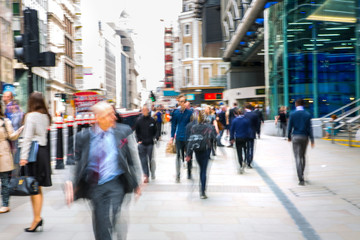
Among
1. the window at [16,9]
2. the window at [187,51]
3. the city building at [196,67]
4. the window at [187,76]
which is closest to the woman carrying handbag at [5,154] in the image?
the window at [16,9]

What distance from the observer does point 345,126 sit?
1689cm

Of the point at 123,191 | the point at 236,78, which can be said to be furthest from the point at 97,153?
the point at 236,78

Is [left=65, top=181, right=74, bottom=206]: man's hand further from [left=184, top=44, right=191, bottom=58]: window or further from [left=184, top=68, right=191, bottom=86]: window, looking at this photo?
[left=184, top=44, right=191, bottom=58]: window

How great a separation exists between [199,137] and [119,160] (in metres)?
3.73

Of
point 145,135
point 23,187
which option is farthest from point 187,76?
point 23,187

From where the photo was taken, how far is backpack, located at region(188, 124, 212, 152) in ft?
24.4

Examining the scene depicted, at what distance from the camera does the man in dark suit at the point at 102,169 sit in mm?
3816

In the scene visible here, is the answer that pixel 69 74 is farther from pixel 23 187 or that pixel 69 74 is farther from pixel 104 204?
pixel 104 204

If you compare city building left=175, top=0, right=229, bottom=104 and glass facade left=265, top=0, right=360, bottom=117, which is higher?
city building left=175, top=0, right=229, bottom=104

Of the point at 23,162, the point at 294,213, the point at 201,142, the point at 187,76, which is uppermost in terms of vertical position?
the point at 187,76

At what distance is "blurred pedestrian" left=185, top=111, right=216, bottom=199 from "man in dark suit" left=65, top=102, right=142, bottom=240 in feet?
11.7

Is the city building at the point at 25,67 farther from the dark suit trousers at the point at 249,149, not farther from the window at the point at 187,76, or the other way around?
the dark suit trousers at the point at 249,149

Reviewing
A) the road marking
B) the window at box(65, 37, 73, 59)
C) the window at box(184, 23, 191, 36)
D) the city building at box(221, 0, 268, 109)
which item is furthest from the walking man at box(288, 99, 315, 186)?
the window at box(65, 37, 73, 59)

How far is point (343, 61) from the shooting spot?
2234 centimetres
